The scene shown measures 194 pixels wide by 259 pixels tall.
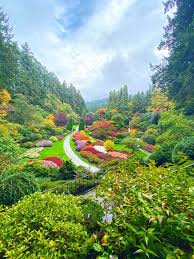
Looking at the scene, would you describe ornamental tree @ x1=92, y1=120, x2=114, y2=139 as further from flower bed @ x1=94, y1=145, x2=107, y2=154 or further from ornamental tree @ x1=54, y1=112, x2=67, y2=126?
ornamental tree @ x1=54, y1=112, x2=67, y2=126

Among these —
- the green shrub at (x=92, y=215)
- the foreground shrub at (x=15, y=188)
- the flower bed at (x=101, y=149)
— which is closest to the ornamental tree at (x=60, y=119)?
the flower bed at (x=101, y=149)

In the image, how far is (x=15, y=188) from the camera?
7.07 meters

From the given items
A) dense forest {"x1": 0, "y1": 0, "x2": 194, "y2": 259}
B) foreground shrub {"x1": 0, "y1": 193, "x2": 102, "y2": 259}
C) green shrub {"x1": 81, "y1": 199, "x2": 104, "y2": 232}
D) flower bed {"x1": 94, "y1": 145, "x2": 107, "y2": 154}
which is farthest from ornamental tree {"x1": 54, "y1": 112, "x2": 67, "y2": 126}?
foreground shrub {"x1": 0, "y1": 193, "x2": 102, "y2": 259}

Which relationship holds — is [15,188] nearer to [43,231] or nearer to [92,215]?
[92,215]

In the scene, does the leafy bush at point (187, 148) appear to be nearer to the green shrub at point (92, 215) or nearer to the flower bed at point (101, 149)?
the green shrub at point (92, 215)

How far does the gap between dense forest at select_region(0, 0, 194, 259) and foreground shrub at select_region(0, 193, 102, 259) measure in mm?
14

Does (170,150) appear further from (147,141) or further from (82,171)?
(147,141)

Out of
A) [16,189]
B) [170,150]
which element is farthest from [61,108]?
[16,189]

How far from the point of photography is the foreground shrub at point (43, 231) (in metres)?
2.68

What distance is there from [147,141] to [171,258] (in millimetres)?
28565

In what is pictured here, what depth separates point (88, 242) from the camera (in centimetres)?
303

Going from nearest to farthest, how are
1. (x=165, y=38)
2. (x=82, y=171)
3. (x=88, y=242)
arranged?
(x=88, y=242)
(x=82, y=171)
(x=165, y=38)

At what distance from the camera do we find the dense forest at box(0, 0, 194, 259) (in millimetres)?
2443

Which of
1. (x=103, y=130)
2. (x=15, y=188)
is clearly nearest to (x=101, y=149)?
(x=103, y=130)
